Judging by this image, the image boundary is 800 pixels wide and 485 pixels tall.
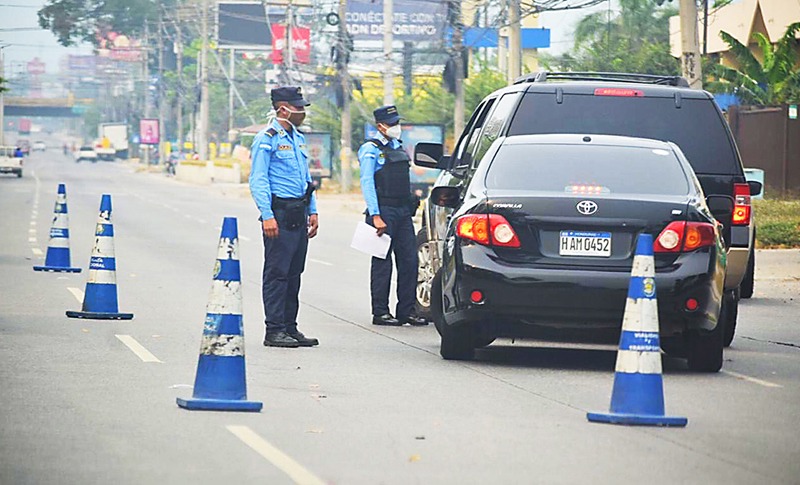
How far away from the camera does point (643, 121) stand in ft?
42.7

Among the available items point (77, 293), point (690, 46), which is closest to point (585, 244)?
point (77, 293)

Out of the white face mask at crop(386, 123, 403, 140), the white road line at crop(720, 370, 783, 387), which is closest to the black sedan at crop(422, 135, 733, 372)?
the white road line at crop(720, 370, 783, 387)

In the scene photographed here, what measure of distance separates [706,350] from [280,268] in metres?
3.25

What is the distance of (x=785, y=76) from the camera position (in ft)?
136

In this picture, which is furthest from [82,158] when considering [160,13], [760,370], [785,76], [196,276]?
[760,370]

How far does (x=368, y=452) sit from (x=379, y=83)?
309 ft

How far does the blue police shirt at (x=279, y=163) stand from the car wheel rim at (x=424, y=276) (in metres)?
2.37

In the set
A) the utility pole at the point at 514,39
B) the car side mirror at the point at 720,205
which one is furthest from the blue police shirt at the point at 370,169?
the utility pole at the point at 514,39

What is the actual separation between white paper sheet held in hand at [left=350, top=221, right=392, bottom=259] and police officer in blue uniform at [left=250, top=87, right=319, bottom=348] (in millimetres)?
1677

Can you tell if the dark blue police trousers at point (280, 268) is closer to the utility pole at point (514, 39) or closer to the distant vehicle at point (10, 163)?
the utility pole at point (514, 39)

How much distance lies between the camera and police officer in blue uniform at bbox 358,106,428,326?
14.3 m

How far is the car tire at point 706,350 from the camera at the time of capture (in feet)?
36.0

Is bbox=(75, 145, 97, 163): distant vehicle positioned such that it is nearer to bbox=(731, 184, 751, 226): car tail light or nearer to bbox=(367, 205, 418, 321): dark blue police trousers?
bbox=(367, 205, 418, 321): dark blue police trousers

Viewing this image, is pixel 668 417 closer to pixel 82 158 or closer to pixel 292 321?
pixel 292 321
